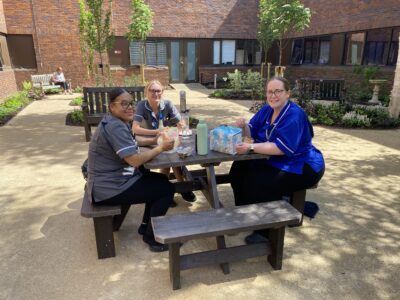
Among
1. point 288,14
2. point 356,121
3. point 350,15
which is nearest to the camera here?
point 356,121

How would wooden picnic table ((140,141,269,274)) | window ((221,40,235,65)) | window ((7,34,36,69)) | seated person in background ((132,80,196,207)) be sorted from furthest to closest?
window ((221,40,235,65)) → window ((7,34,36,69)) → seated person in background ((132,80,196,207)) → wooden picnic table ((140,141,269,274))

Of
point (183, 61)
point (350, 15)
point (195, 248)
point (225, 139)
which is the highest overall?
point (350, 15)

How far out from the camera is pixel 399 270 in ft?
9.18

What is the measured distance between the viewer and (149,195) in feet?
9.55

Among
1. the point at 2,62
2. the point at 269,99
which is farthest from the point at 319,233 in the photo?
the point at 2,62

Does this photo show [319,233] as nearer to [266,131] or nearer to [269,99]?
[266,131]

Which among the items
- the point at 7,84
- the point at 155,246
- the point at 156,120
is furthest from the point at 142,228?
the point at 7,84

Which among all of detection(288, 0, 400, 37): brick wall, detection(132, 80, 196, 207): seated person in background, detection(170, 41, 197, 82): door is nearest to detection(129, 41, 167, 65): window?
detection(170, 41, 197, 82): door

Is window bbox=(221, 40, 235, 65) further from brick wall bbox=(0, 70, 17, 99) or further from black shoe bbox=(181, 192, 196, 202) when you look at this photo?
black shoe bbox=(181, 192, 196, 202)

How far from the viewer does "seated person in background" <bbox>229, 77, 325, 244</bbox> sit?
293 cm

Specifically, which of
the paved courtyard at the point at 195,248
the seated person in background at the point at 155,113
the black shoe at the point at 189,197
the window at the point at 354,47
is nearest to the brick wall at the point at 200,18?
the window at the point at 354,47

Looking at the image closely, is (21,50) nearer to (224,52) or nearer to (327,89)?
(224,52)

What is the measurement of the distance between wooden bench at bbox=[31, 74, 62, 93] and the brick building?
40.0 inches

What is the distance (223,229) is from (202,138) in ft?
2.87
